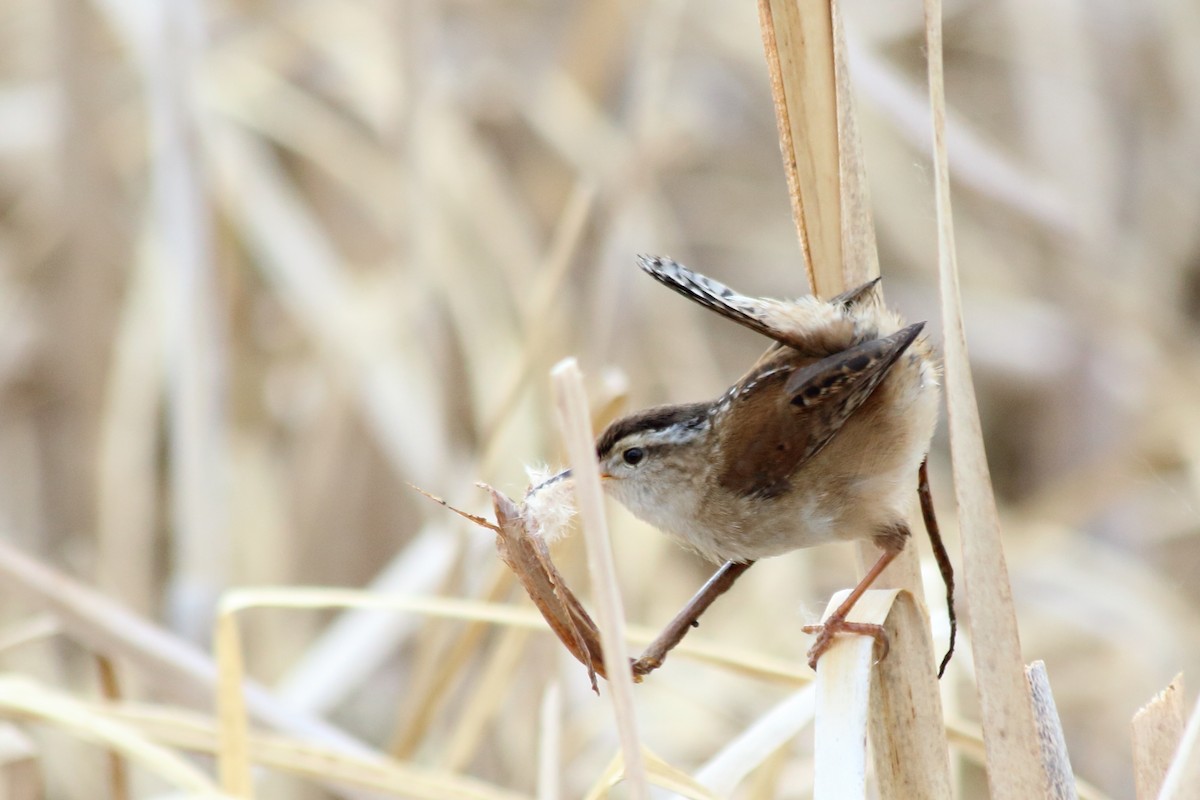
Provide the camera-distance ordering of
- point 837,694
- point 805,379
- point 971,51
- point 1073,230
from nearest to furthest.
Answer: point 837,694 → point 805,379 → point 1073,230 → point 971,51

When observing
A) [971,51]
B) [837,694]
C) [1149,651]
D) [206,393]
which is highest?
[971,51]

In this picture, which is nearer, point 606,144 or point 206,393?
point 206,393

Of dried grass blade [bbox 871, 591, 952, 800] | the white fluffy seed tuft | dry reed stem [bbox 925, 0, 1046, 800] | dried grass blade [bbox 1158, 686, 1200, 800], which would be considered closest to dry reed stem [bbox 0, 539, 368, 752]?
the white fluffy seed tuft

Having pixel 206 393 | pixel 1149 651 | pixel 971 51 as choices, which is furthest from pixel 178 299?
pixel 971 51

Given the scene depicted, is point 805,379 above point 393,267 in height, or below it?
below

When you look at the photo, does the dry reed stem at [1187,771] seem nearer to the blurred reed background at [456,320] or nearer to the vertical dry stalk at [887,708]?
the vertical dry stalk at [887,708]

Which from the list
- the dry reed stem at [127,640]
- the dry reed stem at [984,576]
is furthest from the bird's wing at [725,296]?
the dry reed stem at [127,640]

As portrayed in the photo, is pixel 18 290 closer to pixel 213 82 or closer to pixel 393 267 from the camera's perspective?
pixel 213 82
